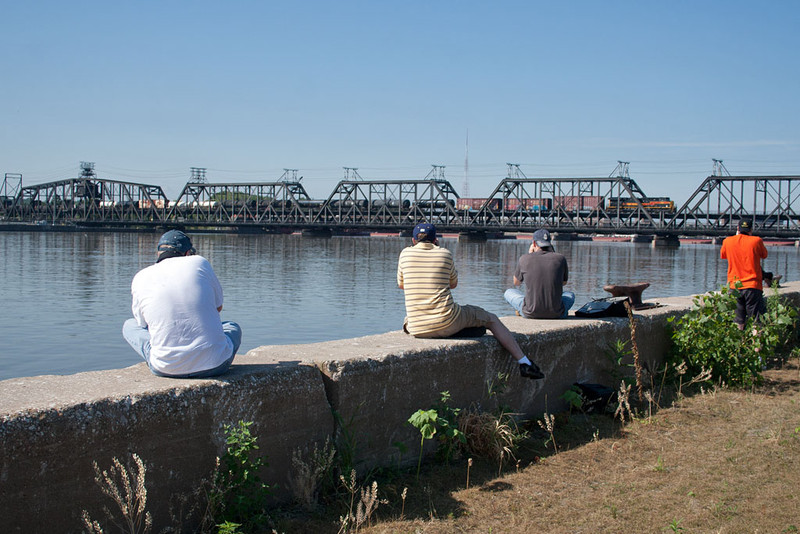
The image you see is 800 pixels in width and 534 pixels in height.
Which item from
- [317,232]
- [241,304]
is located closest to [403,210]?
[317,232]

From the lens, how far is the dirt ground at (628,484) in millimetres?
4273

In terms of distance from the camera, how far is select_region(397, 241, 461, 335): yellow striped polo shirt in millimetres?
5883

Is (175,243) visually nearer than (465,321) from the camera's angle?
Yes

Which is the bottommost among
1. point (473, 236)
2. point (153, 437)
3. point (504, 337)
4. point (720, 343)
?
point (473, 236)

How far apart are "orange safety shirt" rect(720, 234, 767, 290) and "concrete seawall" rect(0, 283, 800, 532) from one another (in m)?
4.64

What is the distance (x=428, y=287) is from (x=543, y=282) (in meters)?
2.02

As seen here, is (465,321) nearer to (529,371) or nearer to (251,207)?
(529,371)

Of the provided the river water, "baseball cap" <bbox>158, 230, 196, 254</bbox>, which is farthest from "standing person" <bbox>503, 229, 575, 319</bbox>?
the river water

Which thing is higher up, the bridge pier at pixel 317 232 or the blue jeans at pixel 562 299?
the blue jeans at pixel 562 299

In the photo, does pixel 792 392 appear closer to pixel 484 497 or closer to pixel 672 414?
pixel 672 414

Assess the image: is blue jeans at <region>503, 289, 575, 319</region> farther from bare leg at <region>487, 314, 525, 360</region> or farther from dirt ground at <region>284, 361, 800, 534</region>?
bare leg at <region>487, 314, 525, 360</region>

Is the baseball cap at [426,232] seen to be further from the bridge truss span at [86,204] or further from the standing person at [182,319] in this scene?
the bridge truss span at [86,204]

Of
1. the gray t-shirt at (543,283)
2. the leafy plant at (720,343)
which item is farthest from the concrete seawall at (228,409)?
the leafy plant at (720,343)

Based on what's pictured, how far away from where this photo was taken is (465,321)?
19.4 feet
